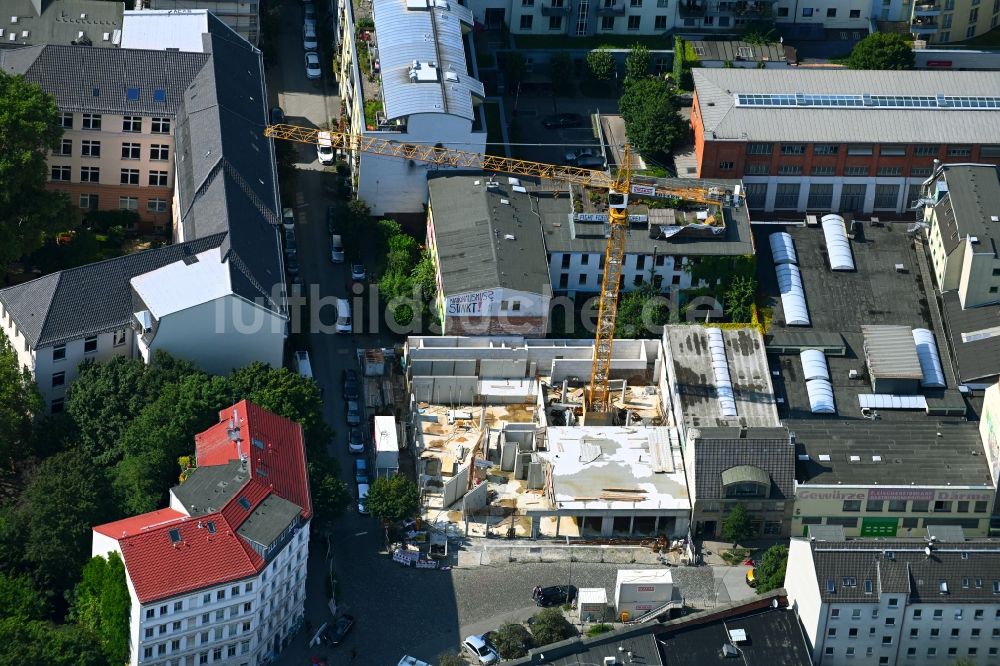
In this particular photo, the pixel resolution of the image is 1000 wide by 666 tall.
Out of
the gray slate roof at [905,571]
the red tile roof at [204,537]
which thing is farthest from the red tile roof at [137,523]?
the gray slate roof at [905,571]

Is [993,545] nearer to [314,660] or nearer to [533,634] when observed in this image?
[533,634]

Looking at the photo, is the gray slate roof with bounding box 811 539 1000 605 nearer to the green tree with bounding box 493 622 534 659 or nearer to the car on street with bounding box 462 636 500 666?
the green tree with bounding box 493 622 534 659

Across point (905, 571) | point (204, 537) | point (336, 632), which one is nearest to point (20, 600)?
point (204, 537)

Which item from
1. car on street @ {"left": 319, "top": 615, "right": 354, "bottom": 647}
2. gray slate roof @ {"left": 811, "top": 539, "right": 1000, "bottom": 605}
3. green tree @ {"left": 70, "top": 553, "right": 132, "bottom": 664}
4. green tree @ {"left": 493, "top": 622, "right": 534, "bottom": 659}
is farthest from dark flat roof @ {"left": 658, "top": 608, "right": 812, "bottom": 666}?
green tree @ {"left": 70, "top": 553, "right": 132, "bottom": 664}

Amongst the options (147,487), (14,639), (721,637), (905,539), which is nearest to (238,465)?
(147,487)

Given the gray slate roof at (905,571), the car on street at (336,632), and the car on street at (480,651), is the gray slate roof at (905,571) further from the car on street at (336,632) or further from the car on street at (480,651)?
the car on street at (336,632)
